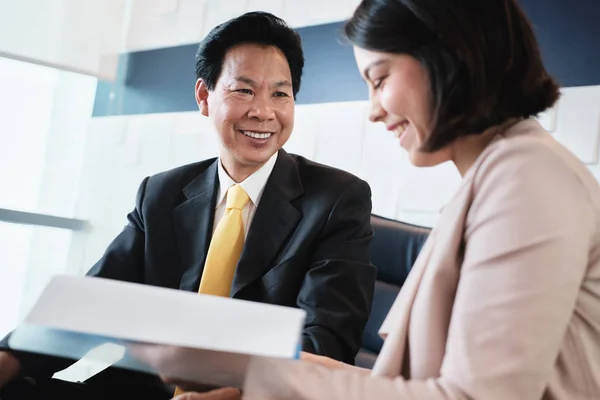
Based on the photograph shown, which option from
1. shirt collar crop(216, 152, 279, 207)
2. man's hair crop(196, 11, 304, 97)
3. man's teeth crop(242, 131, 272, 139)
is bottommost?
shirt collar crop(216, 152, 279, 207)

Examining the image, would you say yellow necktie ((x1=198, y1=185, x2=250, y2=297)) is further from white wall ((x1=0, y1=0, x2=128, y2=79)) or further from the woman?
white wall ((x1=0, y1=0, x2=128, y2=79))

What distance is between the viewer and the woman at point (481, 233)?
0.82 m

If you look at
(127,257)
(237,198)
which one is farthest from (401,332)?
(127,257)

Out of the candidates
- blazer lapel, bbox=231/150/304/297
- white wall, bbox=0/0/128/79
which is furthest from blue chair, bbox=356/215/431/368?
white wall, bbox=0/0/128/79

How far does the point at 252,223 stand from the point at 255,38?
47 cm

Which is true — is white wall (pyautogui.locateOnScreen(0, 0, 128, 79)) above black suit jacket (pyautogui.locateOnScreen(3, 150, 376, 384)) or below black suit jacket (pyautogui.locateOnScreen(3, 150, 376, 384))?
above

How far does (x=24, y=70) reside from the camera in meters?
3.56

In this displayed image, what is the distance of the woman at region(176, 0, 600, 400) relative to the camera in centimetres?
82

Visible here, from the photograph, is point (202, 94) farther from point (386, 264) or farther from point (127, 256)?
point (386, 264)

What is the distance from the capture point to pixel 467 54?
928 mm

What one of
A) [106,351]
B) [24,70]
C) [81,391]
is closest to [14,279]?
[24,70]

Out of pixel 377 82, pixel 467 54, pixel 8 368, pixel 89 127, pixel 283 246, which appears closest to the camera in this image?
pixel 467 54

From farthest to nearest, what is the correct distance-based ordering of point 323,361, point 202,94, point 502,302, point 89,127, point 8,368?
point 89,127 → point 202,94 → point 8,368 → point 323,361 → point 502,302

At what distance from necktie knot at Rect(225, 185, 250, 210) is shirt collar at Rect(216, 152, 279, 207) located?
1cm
